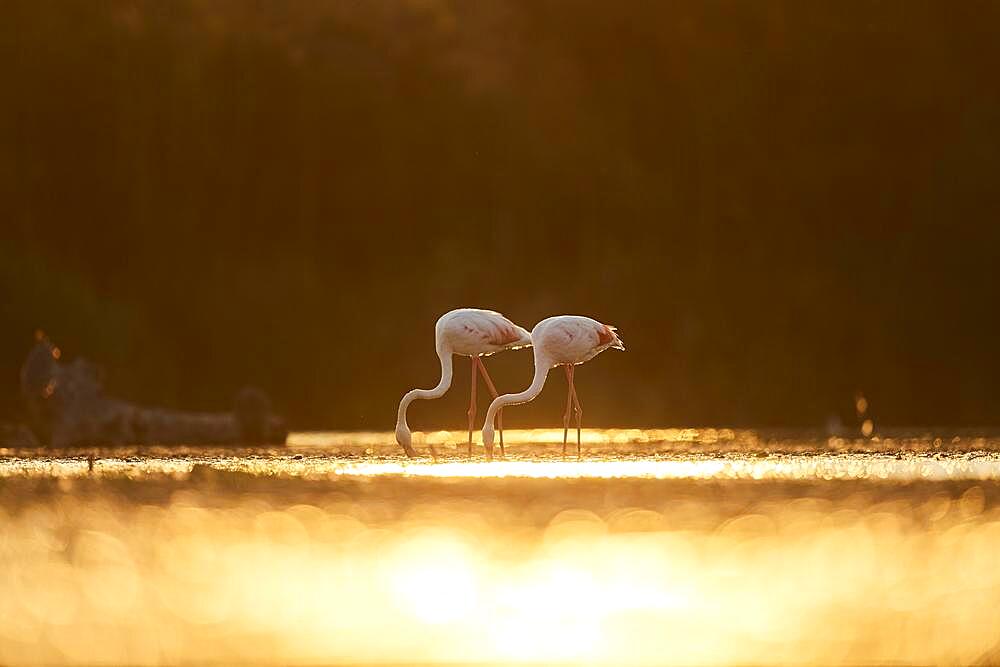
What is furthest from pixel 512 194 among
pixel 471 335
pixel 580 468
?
pixel 580 468

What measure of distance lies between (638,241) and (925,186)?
5.51m

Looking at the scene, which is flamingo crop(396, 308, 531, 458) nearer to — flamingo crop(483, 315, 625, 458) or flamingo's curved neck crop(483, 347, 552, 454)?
flamingo crop(483, 315, 625, 458)

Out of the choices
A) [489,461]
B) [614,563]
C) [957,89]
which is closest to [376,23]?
[957,89]

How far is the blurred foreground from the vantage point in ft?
23.5

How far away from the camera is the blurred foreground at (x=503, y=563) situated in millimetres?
7172

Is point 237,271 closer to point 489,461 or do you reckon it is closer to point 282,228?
point 282,228

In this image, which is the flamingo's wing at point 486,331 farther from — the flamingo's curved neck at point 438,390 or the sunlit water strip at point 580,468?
the sunlit water strip at point 580,468

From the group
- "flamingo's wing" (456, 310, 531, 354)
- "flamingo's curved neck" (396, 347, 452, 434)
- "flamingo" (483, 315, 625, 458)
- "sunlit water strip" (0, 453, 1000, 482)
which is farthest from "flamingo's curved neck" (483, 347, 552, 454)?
"sunlit water strip" (0, 453, 1000, 482)

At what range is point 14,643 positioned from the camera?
283 inches

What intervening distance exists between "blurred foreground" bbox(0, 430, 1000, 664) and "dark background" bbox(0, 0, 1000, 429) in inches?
772

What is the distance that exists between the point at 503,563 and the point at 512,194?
108 ft

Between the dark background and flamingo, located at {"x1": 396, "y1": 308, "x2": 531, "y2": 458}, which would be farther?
the dark background

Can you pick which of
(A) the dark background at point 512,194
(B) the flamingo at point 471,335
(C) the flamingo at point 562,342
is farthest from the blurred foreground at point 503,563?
(A) the dark background at point 512,194

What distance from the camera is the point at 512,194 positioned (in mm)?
42125
